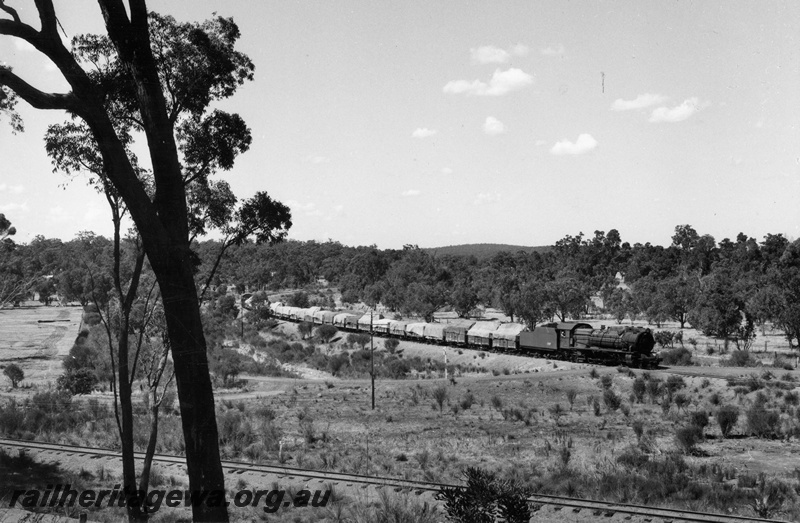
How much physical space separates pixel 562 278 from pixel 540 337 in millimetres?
47531

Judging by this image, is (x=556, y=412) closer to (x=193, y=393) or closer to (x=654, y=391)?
(x=654, y=391)

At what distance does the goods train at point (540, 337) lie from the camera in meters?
38.2

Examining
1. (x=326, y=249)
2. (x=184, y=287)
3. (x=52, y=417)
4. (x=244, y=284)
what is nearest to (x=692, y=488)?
(x=184, y=287)

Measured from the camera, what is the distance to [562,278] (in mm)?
91000

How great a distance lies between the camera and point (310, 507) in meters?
14.7

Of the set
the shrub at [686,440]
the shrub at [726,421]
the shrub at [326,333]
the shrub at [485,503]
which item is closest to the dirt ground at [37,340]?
the shrub at [326,333]

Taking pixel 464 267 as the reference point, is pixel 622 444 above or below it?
below

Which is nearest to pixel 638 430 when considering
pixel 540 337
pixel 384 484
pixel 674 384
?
pixel 674 384

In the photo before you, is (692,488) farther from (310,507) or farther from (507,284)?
(507,284)

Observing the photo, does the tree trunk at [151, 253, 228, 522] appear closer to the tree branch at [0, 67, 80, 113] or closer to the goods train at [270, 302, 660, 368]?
the tree branch at [0, 67, 80, 113]

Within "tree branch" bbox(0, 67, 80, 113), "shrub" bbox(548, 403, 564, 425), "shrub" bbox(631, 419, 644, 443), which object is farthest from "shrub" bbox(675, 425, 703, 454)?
"tree branch" bbox(0, 67, 80, 113)

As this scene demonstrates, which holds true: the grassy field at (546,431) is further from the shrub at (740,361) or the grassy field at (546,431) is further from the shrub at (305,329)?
the shrub at (305,329)

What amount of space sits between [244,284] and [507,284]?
6191 centimetres

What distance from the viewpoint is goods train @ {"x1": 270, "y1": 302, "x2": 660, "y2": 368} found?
38.2 meters
